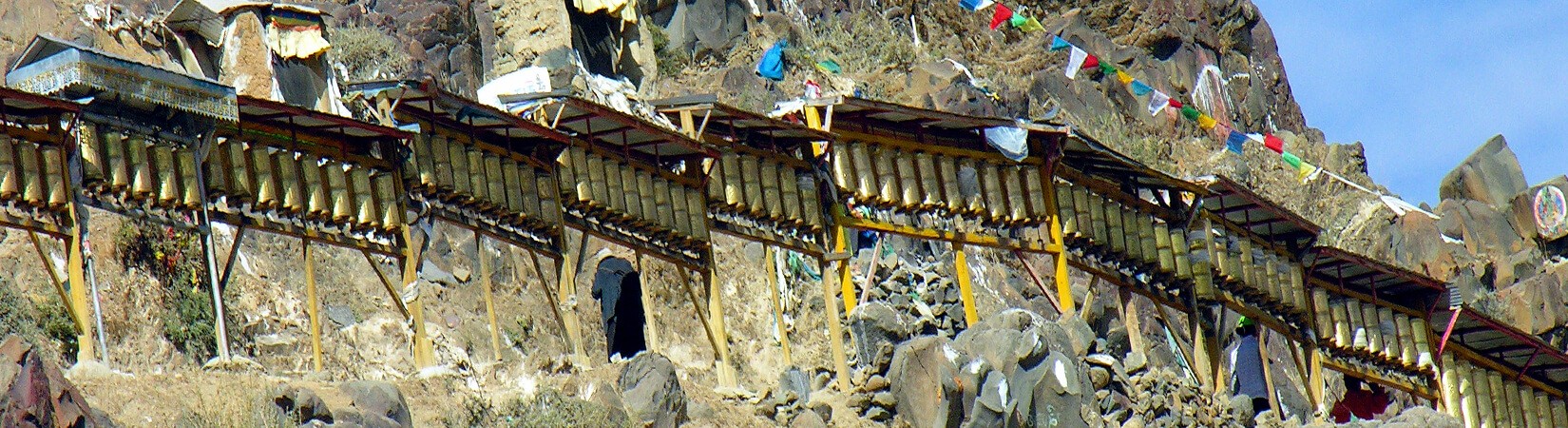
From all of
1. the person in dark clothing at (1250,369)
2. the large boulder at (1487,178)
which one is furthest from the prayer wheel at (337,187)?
the large boulder at (1487,178)

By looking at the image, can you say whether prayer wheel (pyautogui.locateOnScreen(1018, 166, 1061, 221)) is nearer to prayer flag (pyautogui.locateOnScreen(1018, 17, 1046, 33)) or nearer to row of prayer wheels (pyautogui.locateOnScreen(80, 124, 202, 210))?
row of prayer wheels (pyautogui.locateOnScreen(80, 124, 202, 210))

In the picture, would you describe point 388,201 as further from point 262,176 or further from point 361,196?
point 262,176

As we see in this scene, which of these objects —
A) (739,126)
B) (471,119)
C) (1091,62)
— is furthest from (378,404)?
(1091,62)

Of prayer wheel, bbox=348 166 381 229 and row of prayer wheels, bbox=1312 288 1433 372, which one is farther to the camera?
row of prayer wheels, bbox=1312 288 1433 372

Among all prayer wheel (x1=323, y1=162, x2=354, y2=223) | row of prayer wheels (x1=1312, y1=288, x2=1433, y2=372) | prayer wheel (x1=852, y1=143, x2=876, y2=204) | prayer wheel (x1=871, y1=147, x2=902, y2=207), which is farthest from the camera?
row of prayer wheels (x1=1312, y1=288, x2=1433, y2=372)

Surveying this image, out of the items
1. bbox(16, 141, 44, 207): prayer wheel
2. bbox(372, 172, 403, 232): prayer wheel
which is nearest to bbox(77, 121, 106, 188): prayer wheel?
bbox(16, 141, 44, 207): prayer wheel

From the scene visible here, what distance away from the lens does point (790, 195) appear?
34844 mm

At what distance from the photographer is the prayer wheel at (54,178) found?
88.5 ft

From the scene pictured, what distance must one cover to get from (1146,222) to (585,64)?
11.8 meters

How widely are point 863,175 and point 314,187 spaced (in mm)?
8408

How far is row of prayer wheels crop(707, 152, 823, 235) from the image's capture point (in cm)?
3428

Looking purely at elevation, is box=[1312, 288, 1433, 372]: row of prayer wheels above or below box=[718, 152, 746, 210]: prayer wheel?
below

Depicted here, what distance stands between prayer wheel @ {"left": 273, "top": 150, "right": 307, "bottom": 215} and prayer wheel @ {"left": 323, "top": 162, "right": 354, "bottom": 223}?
568 mm

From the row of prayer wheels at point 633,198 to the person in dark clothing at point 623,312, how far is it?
677 millimetres
